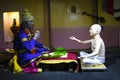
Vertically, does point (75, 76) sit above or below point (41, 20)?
below

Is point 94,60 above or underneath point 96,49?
underneath

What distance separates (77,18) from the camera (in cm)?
620

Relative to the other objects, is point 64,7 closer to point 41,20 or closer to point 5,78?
point 41,20

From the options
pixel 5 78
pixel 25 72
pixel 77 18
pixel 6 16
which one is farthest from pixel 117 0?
pixel 5 78

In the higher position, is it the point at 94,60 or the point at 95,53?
the point at 95,53

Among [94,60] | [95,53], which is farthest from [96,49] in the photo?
[94,60]

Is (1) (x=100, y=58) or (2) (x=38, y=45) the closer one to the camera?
A: (1) (x=100, y=58)

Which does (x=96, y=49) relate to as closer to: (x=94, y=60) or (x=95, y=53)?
(x=95, y=53)

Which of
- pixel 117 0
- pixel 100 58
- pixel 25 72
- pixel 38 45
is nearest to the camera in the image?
pixel 25 72

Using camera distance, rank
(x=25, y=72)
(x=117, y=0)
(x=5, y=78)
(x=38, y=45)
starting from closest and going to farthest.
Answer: (x=5, y=78) → (x=25, y=72) → (x=38, y=45) → (x=117, y=0)

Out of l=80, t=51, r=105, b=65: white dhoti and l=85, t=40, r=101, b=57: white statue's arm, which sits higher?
l=85, t=40, r=101, b=57: white statue's arm

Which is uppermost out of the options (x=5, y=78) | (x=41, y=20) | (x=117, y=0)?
(x=117, y=0)

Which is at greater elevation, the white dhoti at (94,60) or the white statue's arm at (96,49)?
the white statue's arm at (96,49)

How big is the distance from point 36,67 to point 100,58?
102cm
